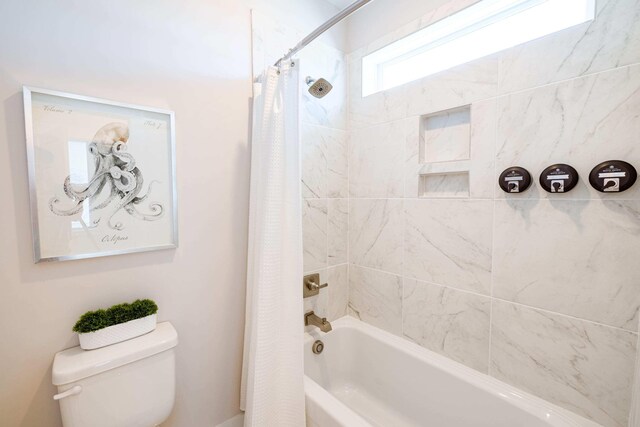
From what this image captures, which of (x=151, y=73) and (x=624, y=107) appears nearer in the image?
(x=624, y=107)

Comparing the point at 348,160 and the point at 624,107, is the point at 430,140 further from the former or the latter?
the point at 624,107

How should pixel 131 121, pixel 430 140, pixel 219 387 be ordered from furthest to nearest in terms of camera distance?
pixel 430 140
pixel 219 387
pixel 131 121

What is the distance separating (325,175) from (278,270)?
773 millimetres

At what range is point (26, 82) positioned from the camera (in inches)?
36.4

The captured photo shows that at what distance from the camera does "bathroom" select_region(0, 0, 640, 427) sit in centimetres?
97

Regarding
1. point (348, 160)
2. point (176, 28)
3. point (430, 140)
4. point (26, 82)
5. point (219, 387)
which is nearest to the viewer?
point (26, 82)

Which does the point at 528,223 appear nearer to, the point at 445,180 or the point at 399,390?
the point at 445,180

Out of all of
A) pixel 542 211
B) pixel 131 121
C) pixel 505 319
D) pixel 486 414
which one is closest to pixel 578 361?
pixel 505 319

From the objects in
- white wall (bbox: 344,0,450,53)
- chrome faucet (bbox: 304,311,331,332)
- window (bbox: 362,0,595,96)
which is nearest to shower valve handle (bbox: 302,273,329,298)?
chrome faucet (bbox: 304,311,331,332)

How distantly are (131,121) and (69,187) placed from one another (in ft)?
1.08

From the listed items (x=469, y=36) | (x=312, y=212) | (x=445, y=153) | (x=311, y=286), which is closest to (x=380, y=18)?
(x=469, y=36)

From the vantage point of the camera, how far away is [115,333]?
1.02m

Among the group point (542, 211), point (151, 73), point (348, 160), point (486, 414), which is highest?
point (151, 73)

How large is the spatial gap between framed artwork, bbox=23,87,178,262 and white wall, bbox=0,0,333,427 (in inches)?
1.7
